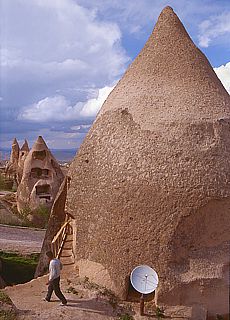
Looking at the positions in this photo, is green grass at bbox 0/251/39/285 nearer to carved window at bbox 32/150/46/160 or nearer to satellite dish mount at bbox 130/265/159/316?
satellite dish mount at bbox 130/265/159/316

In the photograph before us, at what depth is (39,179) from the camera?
1015 inches

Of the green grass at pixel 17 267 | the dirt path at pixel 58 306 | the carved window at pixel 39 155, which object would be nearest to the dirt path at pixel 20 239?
the green grass at pixel 17 267

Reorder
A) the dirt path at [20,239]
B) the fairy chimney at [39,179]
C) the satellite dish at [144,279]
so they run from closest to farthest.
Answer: the satellite dish at [144,279] → the dirt path at [20,239] → the fairy chimney at [39,179]

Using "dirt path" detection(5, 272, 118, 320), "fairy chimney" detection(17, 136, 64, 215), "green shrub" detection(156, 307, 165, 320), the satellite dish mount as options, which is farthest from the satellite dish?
"fairy chimney" detection(17, 136, 64, 215)

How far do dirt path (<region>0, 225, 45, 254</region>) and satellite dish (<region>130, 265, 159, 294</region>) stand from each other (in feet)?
34.0

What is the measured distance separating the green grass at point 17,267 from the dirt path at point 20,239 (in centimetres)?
70

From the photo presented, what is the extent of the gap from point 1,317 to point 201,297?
3339 millimetres

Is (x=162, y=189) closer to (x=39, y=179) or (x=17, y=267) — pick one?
(x=17, y=267)

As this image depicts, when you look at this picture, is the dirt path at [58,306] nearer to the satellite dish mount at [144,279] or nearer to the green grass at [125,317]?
the green grass at [125,317]

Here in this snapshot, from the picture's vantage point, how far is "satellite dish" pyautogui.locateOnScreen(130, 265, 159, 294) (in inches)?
296

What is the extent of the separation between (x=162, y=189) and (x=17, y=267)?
8.60 m

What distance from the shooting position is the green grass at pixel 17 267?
1365 cm

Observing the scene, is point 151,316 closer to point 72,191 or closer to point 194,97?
point 72,191

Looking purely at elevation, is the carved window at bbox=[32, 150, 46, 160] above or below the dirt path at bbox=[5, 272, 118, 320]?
above
